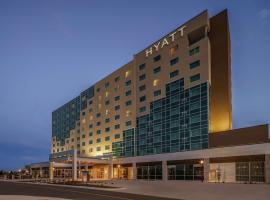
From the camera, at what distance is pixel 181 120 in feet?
260

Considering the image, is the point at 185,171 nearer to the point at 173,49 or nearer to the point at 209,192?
the point at 173,49

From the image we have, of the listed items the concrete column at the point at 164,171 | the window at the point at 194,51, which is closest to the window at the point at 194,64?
the window at the point at 194,51

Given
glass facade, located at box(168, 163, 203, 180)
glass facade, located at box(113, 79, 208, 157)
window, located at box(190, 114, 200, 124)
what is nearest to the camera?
glass facade, located at box(168, 163, 203, 180)

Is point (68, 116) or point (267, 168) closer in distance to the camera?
point (267, 168)

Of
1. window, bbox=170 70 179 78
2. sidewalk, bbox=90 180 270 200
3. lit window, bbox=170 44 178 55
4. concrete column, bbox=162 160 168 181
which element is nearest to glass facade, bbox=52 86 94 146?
lit window, bbox=170 44 178 55

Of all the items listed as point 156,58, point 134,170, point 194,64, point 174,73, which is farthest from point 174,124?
point 156,58

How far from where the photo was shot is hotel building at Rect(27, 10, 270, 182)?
210 feet

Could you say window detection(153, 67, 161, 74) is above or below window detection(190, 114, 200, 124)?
above

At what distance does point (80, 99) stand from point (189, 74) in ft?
208

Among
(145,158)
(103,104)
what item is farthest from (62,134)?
(145,158)

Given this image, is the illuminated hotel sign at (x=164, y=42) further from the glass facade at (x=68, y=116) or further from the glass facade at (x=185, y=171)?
the glass facade at (x=68, y=116)

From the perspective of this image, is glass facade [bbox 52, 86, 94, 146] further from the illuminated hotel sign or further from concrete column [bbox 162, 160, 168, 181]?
concrete column [bbox 162, 160, 168, 181]

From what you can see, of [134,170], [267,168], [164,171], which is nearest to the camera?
[267,168]

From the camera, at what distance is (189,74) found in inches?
3098
